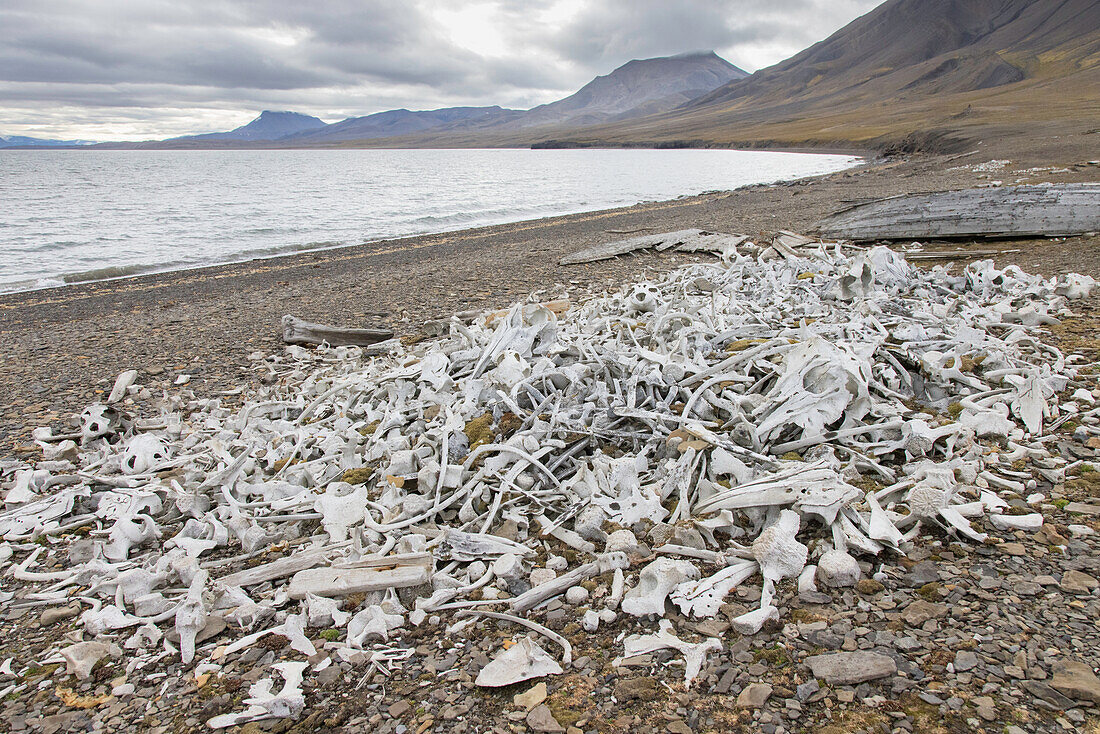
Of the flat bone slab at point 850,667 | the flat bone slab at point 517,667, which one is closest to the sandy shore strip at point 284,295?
the flat bone slab at point 517,667

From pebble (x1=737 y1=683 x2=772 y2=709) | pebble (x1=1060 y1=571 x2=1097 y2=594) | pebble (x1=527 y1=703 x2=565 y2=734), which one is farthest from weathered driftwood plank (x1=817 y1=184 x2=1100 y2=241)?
pebble (x1=527 y1=703 x2=565 y2=734)

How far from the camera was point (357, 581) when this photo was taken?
258 cm

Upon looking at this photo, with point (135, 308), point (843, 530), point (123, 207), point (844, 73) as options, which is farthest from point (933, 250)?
point (844, 73)

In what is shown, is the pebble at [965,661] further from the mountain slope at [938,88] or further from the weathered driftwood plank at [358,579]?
the mountain slope at [938,88]

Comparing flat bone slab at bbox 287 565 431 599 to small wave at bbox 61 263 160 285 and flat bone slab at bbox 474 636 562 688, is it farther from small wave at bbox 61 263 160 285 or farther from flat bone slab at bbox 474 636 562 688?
small wave at bbox 61 263 160 285

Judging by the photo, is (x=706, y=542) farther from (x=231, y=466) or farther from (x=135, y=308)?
(x=135, y=308)

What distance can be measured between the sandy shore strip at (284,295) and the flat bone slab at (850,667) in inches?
253

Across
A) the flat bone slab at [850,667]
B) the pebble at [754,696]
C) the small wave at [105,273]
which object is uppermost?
the small wave at [105,273]

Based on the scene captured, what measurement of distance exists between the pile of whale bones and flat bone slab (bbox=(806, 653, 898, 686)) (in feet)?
0.81

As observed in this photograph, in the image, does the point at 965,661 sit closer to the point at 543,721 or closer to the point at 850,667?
the point at 850,667

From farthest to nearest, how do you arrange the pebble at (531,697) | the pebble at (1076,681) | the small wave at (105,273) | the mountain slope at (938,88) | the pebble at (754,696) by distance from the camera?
the mountain slope at (938,88) → the small wave at (105,273) → the pebble at (531,697) → the pebble at (754,696) → the pebble at (1076,681)

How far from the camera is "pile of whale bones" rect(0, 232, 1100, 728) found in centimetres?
240

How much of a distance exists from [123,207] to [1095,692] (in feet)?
148

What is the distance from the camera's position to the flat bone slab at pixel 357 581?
256cm
